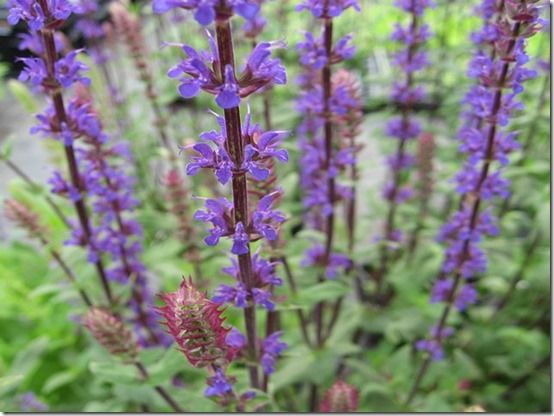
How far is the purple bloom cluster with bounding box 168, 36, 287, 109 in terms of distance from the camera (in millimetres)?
1021

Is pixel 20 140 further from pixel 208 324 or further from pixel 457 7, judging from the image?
pixel 208 324

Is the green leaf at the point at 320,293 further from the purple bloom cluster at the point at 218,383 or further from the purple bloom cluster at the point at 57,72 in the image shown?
the purple bloom cluster at the point at 57,72

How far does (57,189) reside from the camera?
196 cm

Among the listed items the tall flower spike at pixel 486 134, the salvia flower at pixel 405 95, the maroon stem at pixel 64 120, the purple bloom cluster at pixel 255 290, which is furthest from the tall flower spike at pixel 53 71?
the salvia flower at pixel 405 95

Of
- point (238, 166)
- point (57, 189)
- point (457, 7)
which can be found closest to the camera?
point (238, 166)

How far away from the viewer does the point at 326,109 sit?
6.36ft

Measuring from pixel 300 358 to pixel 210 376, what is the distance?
0.89 m

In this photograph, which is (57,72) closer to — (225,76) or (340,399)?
(225,76)

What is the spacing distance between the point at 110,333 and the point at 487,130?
1377mm

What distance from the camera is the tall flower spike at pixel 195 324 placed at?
3.91 feet

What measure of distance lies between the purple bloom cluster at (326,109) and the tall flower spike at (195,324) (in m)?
0.90

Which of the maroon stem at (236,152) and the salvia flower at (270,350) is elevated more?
the maroon stem at (236,152)

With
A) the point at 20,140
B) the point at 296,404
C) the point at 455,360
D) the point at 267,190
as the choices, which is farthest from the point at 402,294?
the point at 20,140

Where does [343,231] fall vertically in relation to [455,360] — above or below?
above
